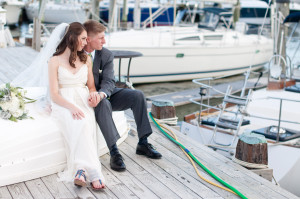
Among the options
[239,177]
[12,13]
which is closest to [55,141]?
[239,177]

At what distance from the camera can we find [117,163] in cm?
350

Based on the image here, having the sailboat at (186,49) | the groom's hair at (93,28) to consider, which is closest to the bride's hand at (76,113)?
the groom's hair at (93,28)

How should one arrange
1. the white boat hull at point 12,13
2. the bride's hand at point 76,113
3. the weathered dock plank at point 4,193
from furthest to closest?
1. the white boat hull at point 12,13
2. the bride's hand at point 76,113
3. the weathered dock plank at point 4,193

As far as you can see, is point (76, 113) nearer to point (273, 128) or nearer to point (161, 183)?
point (161, 183)

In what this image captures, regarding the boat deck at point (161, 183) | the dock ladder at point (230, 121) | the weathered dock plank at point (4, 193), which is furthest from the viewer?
the dock ladder at point (230, 121)

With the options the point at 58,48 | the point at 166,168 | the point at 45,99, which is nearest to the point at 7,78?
the point at 45,99

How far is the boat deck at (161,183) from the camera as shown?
3.06 metres

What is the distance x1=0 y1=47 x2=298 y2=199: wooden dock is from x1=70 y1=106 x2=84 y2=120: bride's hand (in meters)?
0.57

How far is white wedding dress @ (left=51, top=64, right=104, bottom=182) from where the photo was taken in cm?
322

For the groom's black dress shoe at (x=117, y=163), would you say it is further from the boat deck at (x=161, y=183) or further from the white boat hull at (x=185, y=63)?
the white boat hull at (x=185, y=63)

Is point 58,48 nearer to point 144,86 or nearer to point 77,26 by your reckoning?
point 77,26

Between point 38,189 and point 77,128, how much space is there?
22.9 inches

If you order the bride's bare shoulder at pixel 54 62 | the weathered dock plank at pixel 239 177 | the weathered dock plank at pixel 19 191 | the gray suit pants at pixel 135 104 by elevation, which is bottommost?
the weathered dock plank at pixel 239 177

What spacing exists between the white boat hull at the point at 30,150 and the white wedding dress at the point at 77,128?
3.3 inches
